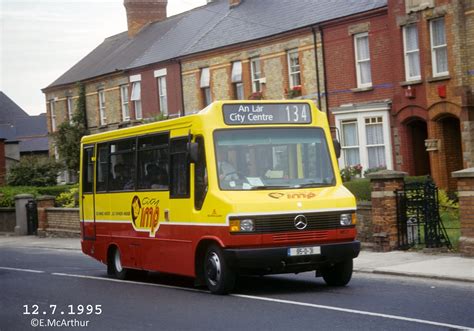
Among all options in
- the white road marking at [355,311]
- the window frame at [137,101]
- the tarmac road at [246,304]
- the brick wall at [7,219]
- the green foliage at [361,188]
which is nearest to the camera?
the white road marking at [355,311]

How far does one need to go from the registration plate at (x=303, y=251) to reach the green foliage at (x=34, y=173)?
134ft

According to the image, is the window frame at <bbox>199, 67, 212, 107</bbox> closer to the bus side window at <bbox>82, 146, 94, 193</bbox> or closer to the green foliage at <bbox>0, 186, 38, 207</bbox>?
the green foliage at <bbox>0, 186, 38, 207</bbox>

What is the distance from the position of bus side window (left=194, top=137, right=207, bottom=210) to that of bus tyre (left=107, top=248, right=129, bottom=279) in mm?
3730

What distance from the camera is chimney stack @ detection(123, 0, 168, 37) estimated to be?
55656 millimetres

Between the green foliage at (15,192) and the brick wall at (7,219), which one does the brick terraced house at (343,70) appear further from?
the brick wall at (7,219)

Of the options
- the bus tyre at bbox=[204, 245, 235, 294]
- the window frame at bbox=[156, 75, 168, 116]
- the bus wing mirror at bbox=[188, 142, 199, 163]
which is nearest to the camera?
the bus tyre at bbox=[204, 245, 235, 294]

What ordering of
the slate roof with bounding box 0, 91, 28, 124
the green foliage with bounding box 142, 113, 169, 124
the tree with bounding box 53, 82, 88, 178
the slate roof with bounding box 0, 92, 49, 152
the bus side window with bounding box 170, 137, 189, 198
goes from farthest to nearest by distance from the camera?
the slate roof with bounding box 0, 91, 28, 124 < the slate roof with bounding box 0, 92, 49, 152 < the tree with bounding box 53, 82, 88, 178 < the green foliage with bounding box 142, 113, 169, 124 < the bus side window with bounding box 170, 137, 189, 198

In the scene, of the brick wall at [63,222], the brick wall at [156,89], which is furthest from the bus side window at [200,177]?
the brick wall at [156,89]

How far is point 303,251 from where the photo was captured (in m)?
13.7

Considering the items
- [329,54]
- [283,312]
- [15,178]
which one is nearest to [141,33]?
[15,178]

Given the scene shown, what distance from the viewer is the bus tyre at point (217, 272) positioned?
13.8m

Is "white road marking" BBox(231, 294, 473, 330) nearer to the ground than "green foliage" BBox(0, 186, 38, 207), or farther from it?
nearer to the ground

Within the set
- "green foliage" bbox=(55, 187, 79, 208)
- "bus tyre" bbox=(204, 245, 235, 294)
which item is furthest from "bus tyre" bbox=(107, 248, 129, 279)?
"green foliage" bbox=(55, 187, 79, 208)

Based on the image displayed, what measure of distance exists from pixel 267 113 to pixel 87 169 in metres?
5.77
